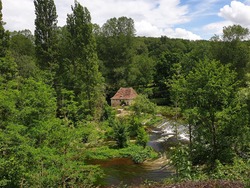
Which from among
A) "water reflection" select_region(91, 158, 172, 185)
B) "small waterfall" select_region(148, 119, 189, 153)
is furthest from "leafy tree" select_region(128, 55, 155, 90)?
"water reflection" select_region(91, 158, 172, 185)

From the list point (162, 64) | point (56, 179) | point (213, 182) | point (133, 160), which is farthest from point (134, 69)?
point (213, 182)

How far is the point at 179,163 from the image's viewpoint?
9398mm

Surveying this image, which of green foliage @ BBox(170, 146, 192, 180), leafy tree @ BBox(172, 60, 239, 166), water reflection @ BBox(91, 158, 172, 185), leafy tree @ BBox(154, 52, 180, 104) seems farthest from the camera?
leafy tree @ BBox(154, 52, 180, 104)

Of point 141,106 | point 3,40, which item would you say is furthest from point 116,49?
point 3,40

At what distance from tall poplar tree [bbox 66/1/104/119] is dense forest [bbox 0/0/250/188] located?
5.0 inches

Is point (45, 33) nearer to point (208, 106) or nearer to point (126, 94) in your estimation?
point (126, 94)

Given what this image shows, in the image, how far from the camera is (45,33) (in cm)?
3309

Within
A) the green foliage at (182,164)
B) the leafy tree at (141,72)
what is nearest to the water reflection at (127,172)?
the green foliage at (182,164)

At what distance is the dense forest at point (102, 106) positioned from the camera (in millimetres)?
11797

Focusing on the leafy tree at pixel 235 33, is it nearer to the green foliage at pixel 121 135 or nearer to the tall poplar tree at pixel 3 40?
the green foliage at pixel 121 135

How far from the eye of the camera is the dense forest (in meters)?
Result: 11.8

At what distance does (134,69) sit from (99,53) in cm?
816

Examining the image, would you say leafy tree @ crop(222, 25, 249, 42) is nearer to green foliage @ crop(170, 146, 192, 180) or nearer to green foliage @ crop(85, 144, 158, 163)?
green foliage @ crop(85, 144, 158, 163)

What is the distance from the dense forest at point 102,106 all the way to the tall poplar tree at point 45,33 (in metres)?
0.13
